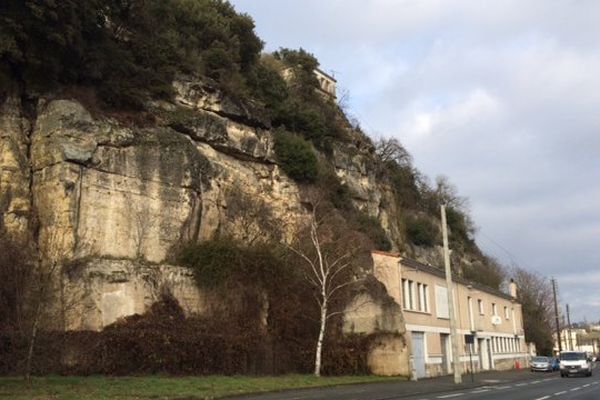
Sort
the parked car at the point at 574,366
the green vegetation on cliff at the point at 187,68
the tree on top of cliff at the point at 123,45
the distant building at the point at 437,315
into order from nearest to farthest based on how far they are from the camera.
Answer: the tree on top of cliff at the point at 123,45, the green vegetation on cliff at the point at 187,68, the distant building at the point at 437,315, the parked car at the point at 574,366

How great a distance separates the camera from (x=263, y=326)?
37.5m

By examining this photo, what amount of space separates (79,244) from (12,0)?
1241cm

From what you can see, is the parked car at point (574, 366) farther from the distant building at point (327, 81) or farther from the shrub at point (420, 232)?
the distant building at point (327, 81)

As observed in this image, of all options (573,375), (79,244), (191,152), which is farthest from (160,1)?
(573,375)

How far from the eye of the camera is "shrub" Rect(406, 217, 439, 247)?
228ft

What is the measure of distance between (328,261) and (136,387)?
57.1 ft

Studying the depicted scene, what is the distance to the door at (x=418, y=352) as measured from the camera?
41.0 m

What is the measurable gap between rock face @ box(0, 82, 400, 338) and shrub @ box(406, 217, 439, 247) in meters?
29.8

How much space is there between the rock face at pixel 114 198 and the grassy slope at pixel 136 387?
5.89 m

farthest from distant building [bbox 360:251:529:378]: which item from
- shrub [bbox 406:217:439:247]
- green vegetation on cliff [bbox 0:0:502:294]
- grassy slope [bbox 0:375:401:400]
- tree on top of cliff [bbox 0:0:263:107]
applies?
tree on top of cliff [bbox 0:0:263:107]

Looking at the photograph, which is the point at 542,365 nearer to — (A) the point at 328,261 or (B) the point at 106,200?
(A) the point at 328,261

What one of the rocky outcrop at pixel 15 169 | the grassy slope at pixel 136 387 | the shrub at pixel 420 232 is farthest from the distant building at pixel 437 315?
the rocky outcrop at pixel 15 169

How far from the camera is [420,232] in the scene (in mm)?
69688

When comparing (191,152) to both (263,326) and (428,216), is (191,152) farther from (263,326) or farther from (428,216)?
A: (428,216)
